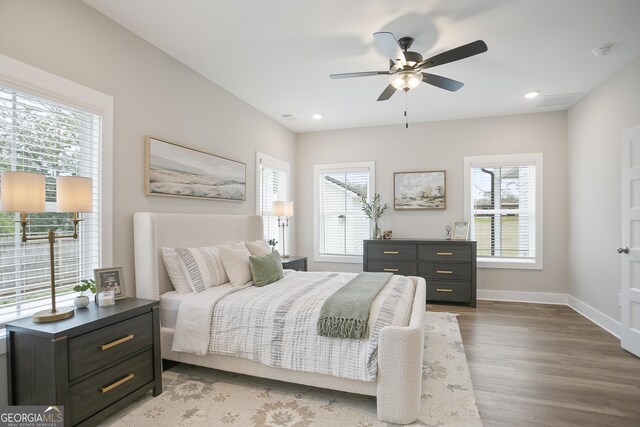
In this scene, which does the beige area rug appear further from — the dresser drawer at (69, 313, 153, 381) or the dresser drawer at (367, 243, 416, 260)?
the dresser drawer at (367, 243, 416, 260)

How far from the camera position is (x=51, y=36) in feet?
7.22

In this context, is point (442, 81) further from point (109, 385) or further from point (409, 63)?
point (109, 385)

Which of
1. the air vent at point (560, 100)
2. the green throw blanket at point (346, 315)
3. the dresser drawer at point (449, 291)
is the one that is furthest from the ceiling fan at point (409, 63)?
the dresser drawer at point (449, 291)

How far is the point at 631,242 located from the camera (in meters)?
3.14

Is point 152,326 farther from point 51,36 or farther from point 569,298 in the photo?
point 569,298

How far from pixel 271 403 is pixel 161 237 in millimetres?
1630

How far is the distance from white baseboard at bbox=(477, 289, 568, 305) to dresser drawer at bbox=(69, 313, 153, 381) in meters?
4.66

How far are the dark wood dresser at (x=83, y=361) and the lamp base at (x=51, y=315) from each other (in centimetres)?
4

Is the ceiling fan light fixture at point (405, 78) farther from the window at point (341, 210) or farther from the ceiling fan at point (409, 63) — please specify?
the window at point (341, 210)

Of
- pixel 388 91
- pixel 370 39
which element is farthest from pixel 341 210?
pixel 370 39

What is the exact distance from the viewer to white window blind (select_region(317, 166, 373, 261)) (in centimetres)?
575

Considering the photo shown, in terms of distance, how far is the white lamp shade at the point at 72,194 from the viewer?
6.43 feet

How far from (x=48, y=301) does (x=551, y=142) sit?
6018 millimetres

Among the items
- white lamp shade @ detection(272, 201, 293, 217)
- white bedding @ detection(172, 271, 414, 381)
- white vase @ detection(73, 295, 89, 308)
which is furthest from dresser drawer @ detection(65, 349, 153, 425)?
white lamp shade @ detection(272, 201, 293, 217)
